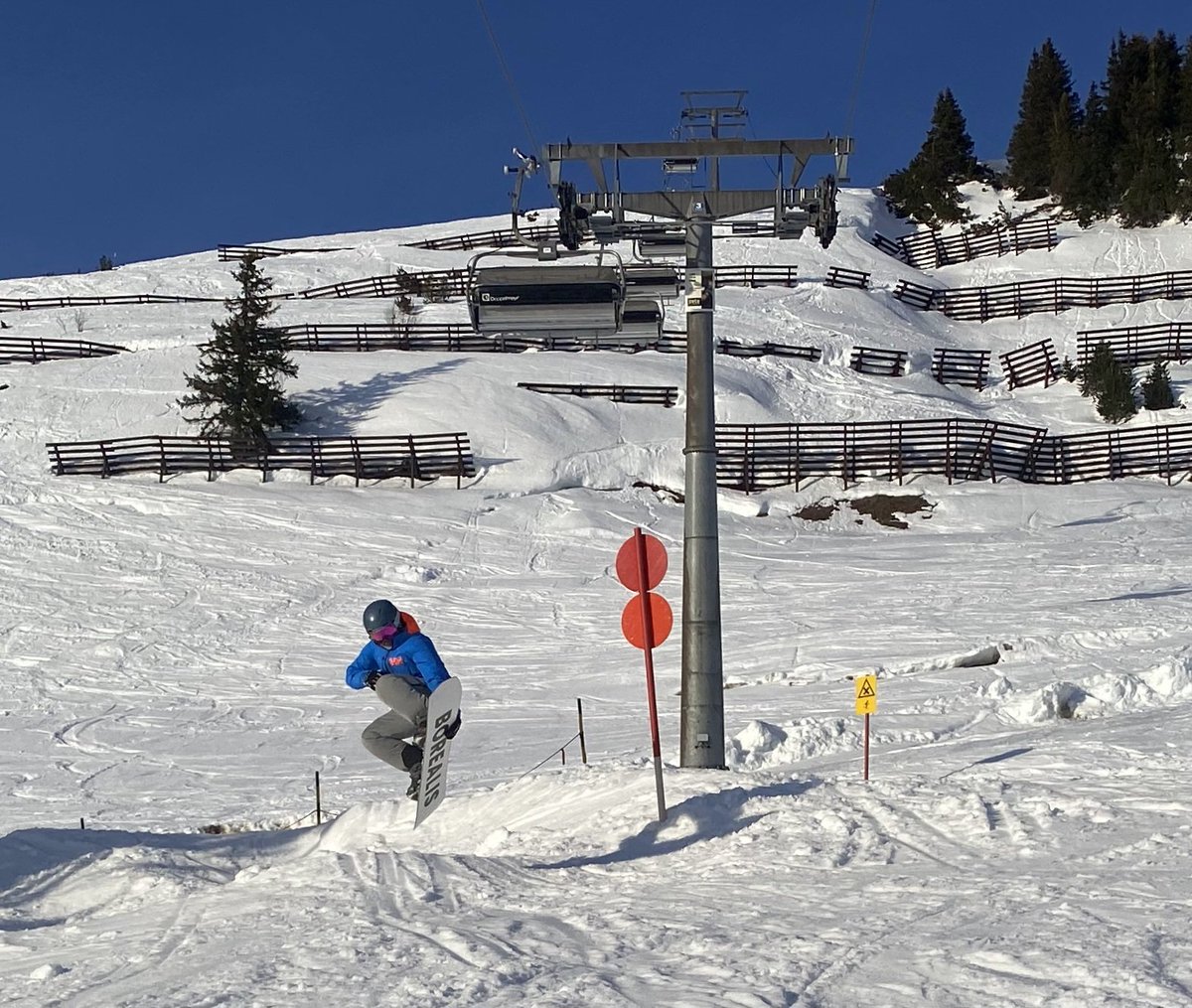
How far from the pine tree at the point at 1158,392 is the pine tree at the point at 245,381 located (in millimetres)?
27526

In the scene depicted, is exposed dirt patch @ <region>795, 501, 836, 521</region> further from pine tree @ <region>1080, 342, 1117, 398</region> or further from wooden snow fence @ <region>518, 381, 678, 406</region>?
pine tree @ <region>1080, 342, 1117, 398</region>

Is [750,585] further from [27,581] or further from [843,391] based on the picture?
[843,391]

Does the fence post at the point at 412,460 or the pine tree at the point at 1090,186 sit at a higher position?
the pine tree at the point at 1090,186

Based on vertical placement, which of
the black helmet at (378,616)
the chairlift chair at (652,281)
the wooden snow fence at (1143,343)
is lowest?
the black helmet at (378,616)

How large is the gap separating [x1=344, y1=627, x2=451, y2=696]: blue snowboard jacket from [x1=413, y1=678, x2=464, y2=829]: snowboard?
0.42 ft

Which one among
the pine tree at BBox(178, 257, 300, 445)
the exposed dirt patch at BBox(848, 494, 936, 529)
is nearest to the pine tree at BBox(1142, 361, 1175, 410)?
the exposed dirt patch at BBox(848, 494, 936, 529)

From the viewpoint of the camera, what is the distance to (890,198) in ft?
270

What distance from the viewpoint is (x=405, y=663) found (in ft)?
30.6

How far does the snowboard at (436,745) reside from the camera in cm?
909

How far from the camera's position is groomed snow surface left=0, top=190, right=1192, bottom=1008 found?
5.84m

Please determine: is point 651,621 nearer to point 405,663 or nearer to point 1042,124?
point 405,663

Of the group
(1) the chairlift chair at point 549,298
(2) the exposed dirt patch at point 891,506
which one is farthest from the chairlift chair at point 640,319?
(2) the exposed dirt patch at point 891,506

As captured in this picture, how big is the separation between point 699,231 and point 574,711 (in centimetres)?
1026

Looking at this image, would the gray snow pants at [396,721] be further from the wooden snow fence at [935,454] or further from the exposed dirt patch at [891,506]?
the wooden snow fence at [935,454]
